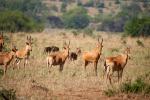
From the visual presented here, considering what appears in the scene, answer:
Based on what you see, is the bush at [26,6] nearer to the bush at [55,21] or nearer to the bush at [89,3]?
the bush at [55,21]

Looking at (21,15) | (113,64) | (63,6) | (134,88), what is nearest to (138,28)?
(21,15)

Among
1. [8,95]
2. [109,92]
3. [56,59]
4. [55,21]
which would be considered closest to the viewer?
[8,95]

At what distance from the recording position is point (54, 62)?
69.5 ft

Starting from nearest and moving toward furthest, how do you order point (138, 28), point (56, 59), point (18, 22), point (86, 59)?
point (56, 59) → point (86, 59) → point (138, 28) → point (18, 22)

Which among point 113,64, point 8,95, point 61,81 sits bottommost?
point 61,81

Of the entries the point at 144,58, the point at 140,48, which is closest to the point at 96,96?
the point at 144,58

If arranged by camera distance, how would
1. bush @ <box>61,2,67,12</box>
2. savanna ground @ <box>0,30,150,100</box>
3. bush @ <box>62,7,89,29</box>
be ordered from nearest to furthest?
savanna ground @ <box>0,30,150,100</box> < bush @ <box>62,7,89,29</box> < bush @ <box>61,2,67,12</box>

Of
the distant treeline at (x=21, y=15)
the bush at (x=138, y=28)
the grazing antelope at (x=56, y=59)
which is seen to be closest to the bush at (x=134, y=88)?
the grazing antelope at (x=56, y=59)

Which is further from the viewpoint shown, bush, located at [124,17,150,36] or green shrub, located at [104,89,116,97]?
bush, located at [124,17,150,36]

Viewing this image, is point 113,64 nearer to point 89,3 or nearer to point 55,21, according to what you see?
point 55,21

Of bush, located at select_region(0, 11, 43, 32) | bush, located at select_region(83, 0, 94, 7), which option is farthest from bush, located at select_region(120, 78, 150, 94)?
bush, located at select_region(83, 0, 94, 7)

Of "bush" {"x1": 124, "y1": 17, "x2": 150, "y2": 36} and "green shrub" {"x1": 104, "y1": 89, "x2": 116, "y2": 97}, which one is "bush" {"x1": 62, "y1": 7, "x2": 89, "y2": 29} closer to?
"bush" {"x1": 124, "y1": 17, "x2": 150, "y2": 36}

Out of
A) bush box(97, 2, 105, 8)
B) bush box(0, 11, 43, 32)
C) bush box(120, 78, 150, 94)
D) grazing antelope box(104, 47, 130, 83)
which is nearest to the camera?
bush box(120, 78, 150, 94)

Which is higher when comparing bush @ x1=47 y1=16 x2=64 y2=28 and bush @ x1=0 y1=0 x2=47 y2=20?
bush @ x1=0 y1=0 x2=47 y2=20
